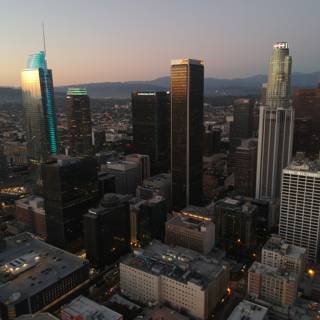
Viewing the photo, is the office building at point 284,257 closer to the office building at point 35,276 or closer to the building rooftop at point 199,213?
the building rooftop at point 199,213

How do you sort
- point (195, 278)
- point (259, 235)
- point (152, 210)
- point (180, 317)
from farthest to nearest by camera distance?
1. point (259, 235)
2. point (152, 210)
3. point (195, 278)
4. point (180, 317)

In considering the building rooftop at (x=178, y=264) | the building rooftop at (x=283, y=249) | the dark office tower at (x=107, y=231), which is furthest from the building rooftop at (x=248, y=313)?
the dark office tower at (x=107, y=231)

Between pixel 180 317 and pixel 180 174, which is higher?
pixel 180 174

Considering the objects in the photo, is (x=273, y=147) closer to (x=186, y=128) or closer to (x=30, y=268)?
(x=186, y=128)

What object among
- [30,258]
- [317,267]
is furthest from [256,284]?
[30,258]

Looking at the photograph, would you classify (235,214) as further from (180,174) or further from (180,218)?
(180,174)

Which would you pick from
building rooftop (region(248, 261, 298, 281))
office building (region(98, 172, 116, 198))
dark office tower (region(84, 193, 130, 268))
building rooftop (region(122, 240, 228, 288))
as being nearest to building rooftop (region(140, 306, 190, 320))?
building rooftop (region(122, 240, 228, 288))
